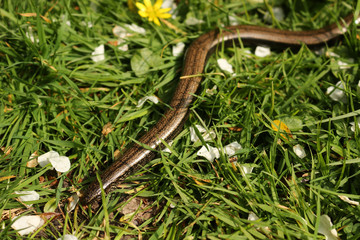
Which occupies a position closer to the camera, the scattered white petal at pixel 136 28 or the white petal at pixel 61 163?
the white petal at pixel 61 163

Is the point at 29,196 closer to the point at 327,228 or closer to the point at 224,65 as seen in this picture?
the point at 224,65

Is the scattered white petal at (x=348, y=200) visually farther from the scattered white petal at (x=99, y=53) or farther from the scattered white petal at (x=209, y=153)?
the scattered white petal at (x=99, y=53)

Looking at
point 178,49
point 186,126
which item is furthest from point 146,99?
point 178,49

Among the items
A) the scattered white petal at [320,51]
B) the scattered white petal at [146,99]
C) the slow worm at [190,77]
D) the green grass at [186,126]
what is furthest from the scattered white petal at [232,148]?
the scattered white petal at [320,51]

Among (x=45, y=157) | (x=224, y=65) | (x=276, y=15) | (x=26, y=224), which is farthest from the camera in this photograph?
(x=276, y=15)

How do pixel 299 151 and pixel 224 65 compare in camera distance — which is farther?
pixel 224 65
